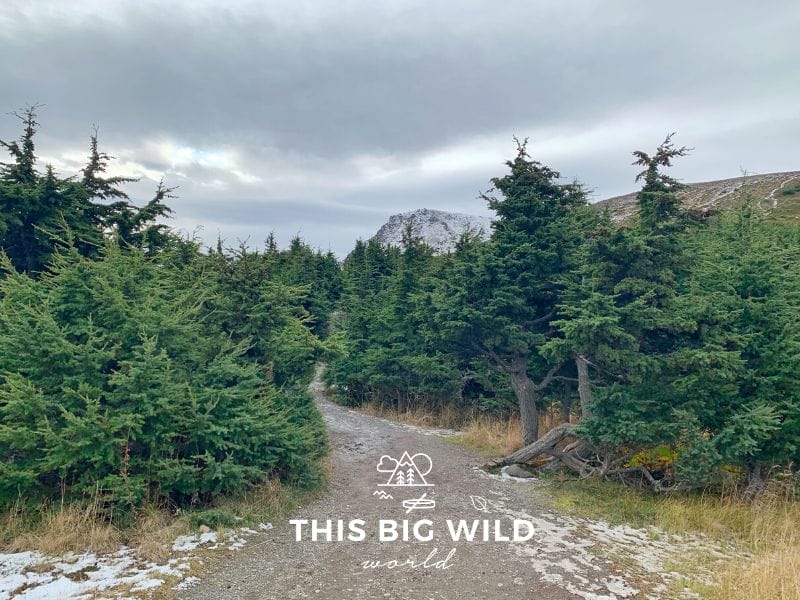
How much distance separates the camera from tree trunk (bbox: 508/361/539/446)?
41.1 feet

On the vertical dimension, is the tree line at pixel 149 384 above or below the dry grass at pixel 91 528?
above

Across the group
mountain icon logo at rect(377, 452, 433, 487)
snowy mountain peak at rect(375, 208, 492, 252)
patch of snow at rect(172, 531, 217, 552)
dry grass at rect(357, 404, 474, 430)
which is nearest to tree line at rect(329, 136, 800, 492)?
mountain icon logo at rect(377, 452, 433, 487)

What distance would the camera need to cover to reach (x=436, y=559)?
21.1 feet

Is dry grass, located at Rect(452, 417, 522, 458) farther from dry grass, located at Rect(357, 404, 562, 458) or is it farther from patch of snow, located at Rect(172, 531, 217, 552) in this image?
patch of snow, located at Rect(172, 531, 217, 552)

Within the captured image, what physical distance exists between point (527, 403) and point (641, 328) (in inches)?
169

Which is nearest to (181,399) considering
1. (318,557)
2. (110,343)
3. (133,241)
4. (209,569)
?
(110,343)

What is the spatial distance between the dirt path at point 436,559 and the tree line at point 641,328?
2.09m

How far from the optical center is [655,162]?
9438 millimetres

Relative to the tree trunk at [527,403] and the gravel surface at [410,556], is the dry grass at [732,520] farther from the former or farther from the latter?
the tree trunk at [527,403]

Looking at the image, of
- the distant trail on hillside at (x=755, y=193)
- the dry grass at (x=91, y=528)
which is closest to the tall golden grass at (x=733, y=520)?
the dry grass at (x=91, y=528)

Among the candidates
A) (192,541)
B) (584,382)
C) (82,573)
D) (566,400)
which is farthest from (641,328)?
(82,573)

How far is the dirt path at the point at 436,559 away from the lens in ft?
18.2

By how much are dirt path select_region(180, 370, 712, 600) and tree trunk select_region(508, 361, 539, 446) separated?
282 cm

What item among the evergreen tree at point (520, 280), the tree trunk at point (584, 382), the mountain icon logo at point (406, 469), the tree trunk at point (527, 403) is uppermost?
the evergreen tree at point (520, 280)
